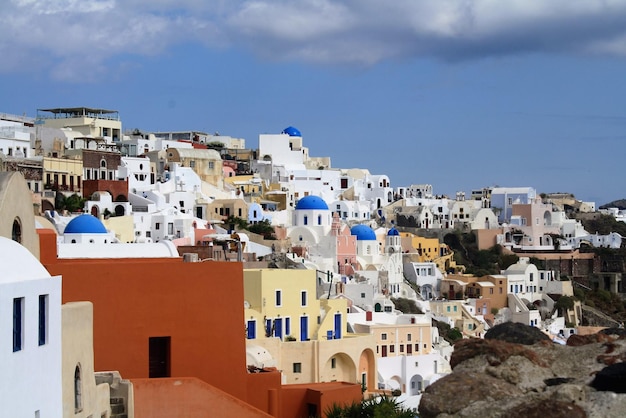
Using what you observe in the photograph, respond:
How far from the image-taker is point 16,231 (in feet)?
48.0

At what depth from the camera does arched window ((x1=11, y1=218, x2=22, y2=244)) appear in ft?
47.4

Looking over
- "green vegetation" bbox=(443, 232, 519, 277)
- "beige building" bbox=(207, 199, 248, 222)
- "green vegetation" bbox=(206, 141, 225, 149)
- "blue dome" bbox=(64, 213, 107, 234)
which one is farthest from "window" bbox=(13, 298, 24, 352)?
"green vegetation" bbox=(206, 141, 225, 149)

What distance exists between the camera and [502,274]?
226 ft

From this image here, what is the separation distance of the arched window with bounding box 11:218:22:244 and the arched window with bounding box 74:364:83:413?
203cm

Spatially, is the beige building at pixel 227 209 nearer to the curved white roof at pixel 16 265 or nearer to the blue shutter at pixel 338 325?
the blue shutter at pixel 338 325

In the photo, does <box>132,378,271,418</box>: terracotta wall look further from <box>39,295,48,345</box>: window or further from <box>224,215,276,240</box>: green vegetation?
<box>224,215,276,240</box>: green vegetation

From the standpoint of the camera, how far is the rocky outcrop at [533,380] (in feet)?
26.9

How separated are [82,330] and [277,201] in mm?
56194

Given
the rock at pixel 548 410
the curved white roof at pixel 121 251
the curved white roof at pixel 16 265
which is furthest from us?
the curved white roof at pixel 121 251

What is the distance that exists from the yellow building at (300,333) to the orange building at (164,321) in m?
9.67

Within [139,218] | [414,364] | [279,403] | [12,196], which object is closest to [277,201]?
[139,218]

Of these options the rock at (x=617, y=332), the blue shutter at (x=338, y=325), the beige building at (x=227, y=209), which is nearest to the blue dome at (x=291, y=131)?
the beige building at (x=227, y=209)

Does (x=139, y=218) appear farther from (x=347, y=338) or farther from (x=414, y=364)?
(x=347, y=338)

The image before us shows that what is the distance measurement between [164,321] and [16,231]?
515cm
